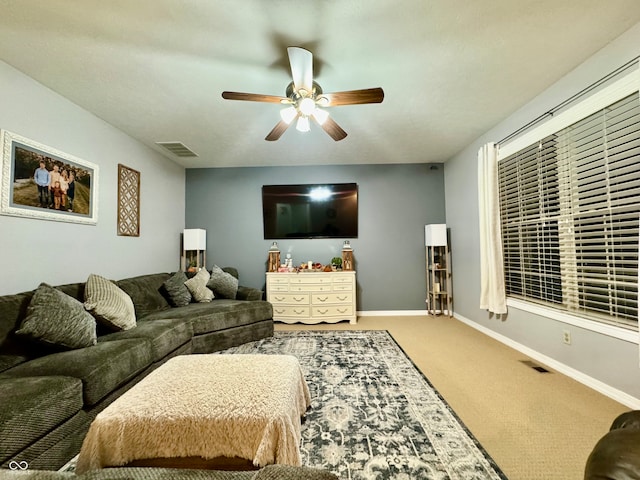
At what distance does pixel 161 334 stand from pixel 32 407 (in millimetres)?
1039

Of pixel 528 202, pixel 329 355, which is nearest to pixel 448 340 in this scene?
pixel 329 355

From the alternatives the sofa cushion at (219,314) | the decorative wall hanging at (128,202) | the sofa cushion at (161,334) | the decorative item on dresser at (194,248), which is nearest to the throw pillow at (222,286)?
the sofa cushion at (219,314)

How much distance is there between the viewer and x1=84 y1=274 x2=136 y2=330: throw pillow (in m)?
2.20

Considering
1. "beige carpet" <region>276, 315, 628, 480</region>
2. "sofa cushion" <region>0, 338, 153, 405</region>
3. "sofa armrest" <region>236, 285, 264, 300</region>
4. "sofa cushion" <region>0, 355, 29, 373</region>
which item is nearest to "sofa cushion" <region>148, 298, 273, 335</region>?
"sofa armrest" <region>236, 285, 264, 300</region>

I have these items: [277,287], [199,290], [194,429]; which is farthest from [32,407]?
[277,287]

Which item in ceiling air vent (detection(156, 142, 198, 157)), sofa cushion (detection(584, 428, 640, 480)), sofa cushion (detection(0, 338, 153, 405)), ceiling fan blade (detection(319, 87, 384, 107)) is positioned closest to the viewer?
sofa cushion (detection(584, 428, 640, 480))

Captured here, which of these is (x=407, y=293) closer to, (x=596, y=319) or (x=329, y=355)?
(x=329, y=355)

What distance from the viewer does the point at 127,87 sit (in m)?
2.39

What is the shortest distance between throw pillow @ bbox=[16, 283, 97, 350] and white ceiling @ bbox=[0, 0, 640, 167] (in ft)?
5.80

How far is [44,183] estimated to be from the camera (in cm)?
237

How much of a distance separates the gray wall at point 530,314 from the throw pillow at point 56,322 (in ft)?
12.5

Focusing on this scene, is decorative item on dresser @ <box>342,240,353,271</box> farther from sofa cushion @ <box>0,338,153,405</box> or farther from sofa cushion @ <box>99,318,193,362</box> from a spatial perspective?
sofa cushion @ <box>0,338,153,405</box>

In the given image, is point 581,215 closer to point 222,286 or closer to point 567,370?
point 567,370

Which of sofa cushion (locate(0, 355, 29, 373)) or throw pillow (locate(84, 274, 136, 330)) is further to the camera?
throw pillow (locate(84, 274, 136, 330))
